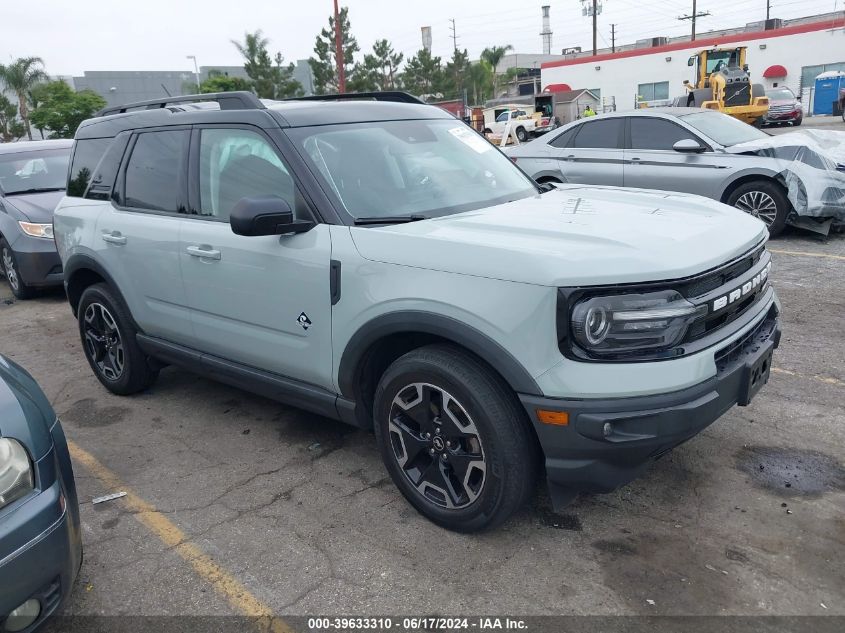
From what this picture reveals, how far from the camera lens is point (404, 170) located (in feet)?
11.7

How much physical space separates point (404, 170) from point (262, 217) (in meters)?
0.82

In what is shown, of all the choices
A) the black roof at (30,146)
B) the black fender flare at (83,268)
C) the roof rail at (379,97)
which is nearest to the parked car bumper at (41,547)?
the black fender flare at (83,268)

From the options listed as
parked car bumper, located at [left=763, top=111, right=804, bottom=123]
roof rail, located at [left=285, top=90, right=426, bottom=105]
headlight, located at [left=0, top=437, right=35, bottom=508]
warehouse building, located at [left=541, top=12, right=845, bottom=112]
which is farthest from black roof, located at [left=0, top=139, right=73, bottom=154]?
warehouse building, located at [left=541, top=12, right=845, bottom=112]

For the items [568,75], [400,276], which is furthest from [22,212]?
[568,75]

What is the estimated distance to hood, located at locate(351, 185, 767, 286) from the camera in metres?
2.54

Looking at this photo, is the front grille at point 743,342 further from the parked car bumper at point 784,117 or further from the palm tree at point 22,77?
the palm tree at point 22,77

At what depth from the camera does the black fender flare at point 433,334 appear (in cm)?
262

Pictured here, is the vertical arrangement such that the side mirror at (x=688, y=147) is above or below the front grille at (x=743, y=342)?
above

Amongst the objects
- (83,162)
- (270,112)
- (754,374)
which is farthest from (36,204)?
(754,374)

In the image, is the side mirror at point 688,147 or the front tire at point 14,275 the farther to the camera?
the side mirror at point 688,147

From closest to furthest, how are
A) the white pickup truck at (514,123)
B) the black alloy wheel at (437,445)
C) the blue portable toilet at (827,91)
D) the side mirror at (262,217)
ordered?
the black alloy wheel at (437,445)
the side mirror at (262,217)
the white pickup truck at (514,123)
the blue portable toilet at (827,91)

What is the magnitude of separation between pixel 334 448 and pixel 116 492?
1.16 meters

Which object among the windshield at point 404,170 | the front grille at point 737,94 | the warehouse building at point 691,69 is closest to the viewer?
the windshield at point 404,170

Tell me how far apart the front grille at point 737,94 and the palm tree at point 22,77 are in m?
42.8
